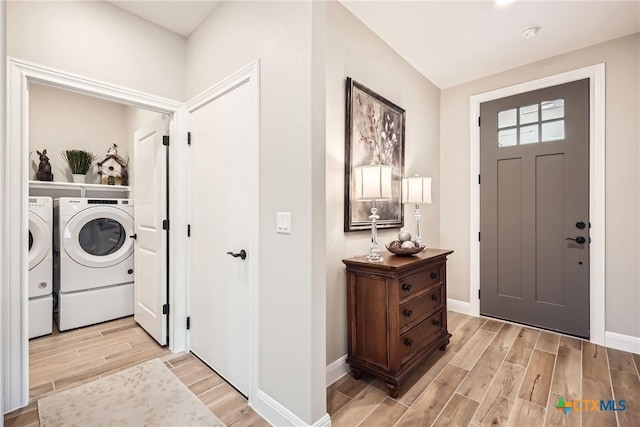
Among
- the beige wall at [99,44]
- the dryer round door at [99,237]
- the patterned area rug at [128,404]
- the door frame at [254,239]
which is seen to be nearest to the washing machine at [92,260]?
the dryer round door at [99,237]

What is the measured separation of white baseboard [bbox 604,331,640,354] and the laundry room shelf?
5196 mm

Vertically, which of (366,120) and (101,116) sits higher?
(101,116)

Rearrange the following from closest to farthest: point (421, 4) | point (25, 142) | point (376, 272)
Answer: point (25, 142)
point (376, 272)
point (421, 4)

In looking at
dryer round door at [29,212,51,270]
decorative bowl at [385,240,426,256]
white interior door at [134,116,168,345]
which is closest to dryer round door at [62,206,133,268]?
dryer round door at [29,212,51,270]

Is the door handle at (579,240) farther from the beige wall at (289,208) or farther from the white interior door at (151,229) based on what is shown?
the white interior door at (151,229)

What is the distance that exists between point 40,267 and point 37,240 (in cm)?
25

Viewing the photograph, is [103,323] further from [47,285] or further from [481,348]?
[481,348]

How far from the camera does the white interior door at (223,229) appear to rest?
72.9 inches

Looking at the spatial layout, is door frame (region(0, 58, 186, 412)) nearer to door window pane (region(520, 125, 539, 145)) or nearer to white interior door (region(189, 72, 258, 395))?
white interior door (region(189, 72, 258, 395))

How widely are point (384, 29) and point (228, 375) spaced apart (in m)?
2.89

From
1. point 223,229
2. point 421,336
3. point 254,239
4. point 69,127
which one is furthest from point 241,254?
point 69,127

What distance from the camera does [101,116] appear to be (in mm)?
3834

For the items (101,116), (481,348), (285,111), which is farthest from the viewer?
(101,116)

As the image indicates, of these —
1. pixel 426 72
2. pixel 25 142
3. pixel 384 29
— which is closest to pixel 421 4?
pixel 384 29
